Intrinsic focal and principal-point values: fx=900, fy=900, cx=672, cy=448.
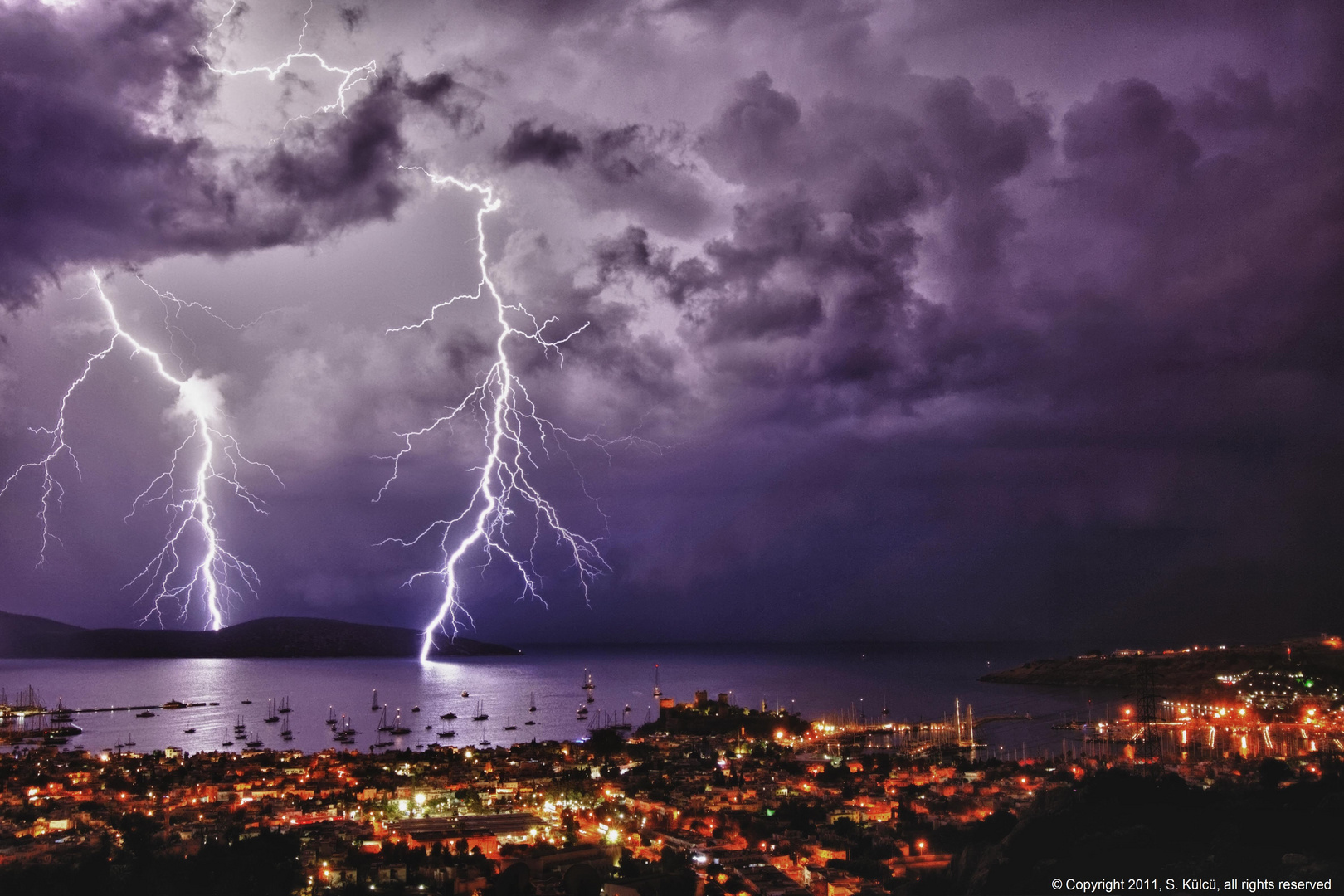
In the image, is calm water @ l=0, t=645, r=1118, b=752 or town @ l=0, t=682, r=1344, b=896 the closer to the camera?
town @ l=0, t=682, r=1344, b=896

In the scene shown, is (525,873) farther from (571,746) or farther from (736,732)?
(736,732)

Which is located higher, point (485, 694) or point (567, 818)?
point (567, 818)

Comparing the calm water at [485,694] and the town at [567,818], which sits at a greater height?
the town at [567,818]

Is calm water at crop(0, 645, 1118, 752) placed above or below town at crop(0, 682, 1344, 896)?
below

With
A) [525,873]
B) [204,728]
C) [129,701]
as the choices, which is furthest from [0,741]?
[525,873]
